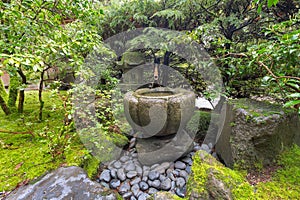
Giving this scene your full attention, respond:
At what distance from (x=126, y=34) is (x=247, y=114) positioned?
280 centimetres

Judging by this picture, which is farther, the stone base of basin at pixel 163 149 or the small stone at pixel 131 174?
the stone base of basin at pixel 163 149

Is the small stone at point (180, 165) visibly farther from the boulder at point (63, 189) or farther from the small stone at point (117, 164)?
the boulder at point (63, 189)

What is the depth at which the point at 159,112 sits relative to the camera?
185 centimetres

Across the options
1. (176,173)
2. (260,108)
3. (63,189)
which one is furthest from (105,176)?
(260,108)

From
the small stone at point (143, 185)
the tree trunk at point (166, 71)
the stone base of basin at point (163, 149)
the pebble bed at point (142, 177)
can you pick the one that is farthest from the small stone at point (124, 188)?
the tree trunk at point (166, 71)

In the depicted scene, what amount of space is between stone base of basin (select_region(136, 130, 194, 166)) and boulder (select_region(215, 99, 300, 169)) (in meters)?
0.66

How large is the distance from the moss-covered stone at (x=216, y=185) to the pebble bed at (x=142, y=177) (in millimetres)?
518

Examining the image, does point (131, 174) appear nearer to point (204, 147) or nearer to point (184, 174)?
point (184, 174)

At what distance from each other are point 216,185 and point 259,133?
61 centimetres

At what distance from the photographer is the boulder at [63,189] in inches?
53.9

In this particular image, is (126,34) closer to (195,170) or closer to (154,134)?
(154,134)

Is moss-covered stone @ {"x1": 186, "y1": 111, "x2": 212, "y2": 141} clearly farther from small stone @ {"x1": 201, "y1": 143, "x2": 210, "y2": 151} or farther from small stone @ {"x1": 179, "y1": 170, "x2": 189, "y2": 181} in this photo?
small stone @ {"x1": 179, "y1": 170, "x2": 189, "y2": 181}

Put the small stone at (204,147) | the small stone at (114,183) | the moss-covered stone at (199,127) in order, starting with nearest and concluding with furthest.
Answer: the small stone at (114,183), the small stone at (204,147), the moss-covered stone at (199,127)

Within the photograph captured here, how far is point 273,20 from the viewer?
7.72 ft
